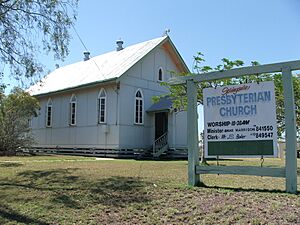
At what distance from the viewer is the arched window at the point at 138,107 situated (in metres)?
23.6

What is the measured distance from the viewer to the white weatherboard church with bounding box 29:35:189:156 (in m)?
22.7

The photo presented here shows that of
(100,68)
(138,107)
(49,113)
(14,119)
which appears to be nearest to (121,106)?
(138,107)

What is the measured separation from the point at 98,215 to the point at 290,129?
4138 millimetres

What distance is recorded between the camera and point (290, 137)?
7.17 metres

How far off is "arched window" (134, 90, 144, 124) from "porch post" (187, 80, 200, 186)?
588 inches

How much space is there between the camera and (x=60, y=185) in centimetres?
889

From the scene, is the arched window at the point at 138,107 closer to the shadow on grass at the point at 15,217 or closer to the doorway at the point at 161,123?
the doorway at the point at 161,123

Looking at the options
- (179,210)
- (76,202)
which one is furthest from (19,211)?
(179,210)

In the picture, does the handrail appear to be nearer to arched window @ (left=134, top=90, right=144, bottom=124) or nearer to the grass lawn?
arched window @ (left=134, top=90, right=144, bottom=124)

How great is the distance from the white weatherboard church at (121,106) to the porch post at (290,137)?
1507cm

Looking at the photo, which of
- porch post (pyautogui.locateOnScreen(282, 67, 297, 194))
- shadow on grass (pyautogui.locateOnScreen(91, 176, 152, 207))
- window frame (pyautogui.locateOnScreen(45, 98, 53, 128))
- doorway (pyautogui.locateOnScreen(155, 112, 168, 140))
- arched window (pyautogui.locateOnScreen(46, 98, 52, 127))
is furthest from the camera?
arched window (pyautogui.locateOnScreen(46, 98, 52, 127))

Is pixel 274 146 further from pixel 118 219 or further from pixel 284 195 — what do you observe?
pixel 118 219

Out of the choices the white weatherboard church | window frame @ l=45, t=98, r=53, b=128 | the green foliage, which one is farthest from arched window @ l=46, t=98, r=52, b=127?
the green foliage

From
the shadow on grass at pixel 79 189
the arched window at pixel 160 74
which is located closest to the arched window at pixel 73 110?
the arched window at pixel 160 74
